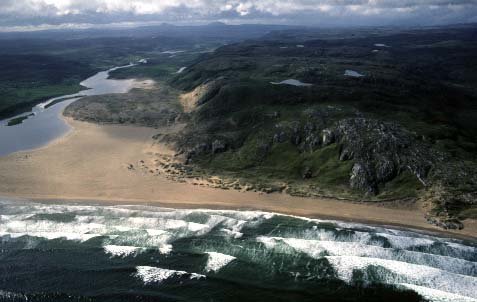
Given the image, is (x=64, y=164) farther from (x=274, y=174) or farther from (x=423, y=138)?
(x=423, y=138)

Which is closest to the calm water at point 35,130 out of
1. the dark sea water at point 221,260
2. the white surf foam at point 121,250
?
the dark sea water at point 221,260

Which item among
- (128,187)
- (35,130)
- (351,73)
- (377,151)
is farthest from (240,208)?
(351,73)

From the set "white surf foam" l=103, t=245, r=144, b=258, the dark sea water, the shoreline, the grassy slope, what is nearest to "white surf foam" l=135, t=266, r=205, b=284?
the dark sea water

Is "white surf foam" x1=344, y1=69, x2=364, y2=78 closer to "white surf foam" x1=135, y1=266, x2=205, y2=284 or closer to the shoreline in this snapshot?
the shoreline

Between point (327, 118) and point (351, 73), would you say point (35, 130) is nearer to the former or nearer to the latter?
point (327, 118)

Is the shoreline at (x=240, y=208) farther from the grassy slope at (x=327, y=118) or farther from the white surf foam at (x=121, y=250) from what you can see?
the white surf foam at (x=121, y=250)

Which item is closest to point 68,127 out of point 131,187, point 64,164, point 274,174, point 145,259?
point 64,164
